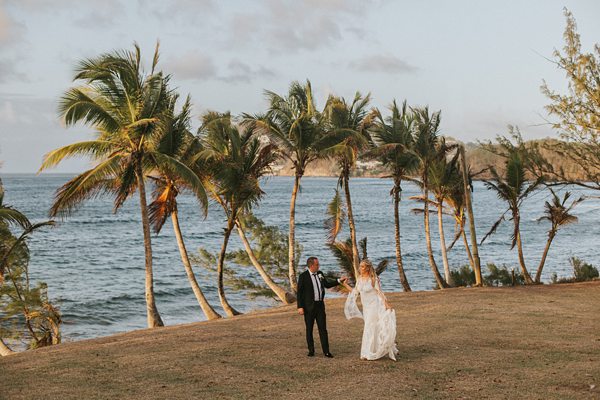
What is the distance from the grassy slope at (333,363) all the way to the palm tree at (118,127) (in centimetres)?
437

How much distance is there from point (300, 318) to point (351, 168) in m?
9.77

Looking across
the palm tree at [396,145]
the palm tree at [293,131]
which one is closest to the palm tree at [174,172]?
the palm tree at [293,131]

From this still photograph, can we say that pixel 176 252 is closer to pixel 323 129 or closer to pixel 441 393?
pixel 323 129

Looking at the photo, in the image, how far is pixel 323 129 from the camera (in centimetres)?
2506

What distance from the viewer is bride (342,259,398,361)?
11.5 meters

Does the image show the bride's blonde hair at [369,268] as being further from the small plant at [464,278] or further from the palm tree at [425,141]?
the small plant at [464,278]

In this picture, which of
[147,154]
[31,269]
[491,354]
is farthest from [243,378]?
[31,269]

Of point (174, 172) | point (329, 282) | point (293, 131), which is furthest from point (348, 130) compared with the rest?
point (329, 282)

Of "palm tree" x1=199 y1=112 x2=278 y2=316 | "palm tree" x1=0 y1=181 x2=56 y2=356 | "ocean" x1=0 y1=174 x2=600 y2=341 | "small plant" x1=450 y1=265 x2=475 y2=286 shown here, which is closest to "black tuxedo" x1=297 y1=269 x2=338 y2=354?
"palm tree" x1=199 y1=112 x2=278 y2=316

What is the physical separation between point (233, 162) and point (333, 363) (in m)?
12.0

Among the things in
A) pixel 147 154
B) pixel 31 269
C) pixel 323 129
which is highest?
pixel 323 129

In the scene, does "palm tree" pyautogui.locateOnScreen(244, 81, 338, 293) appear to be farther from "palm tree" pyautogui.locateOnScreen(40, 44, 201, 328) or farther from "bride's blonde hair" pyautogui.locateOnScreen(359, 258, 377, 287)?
"bride's blonde hair" pyautogui.locateOnScreen(359, 258, 377, 287)

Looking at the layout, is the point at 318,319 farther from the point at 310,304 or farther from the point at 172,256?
the point at 172,256

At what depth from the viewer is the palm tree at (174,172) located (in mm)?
20000
